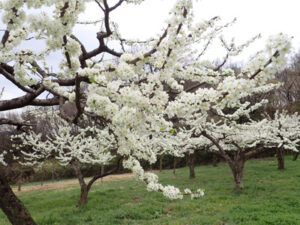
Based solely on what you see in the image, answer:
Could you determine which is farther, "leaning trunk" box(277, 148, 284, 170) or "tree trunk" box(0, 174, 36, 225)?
"leaning trunk" box(277, 148, 284, 170)

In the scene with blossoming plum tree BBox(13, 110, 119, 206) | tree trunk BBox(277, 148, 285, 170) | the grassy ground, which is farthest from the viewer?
tree trunk BBox(277, 148, 285, 170)

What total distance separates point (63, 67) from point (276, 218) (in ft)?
21.6

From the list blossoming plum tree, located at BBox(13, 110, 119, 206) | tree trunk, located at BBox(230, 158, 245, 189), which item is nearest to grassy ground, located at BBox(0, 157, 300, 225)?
tree trunk, located at BBox(230, 158, 245, 189)

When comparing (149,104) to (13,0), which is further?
(13,0)

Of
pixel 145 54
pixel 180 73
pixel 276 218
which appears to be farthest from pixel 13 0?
pixel 276 218

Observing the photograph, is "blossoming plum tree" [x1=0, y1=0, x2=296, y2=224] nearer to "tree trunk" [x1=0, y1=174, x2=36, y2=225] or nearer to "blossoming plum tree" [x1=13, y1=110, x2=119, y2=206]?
"tree trunk" [x1=0, y1=174, x2=36, y2=225]

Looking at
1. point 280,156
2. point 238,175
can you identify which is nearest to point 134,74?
point 238,175

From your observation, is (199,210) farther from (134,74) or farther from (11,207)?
(134,74)

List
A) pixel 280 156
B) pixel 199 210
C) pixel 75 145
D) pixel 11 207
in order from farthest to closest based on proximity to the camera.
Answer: pixel 280 156, pixel 75 145, pixel 199 210, pixel 11 207

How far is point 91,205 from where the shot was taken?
385 inches

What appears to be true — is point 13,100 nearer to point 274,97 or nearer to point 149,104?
point 149,104

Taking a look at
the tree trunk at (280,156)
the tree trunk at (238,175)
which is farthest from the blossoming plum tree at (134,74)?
the tree trunk at (280,156)

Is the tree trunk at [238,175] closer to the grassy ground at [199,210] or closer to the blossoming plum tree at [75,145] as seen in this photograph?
the grassy ground at [199,210]

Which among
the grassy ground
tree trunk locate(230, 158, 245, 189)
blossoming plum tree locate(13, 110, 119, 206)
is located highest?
blossoming plum tree locate(13, 110, 119, 206)
